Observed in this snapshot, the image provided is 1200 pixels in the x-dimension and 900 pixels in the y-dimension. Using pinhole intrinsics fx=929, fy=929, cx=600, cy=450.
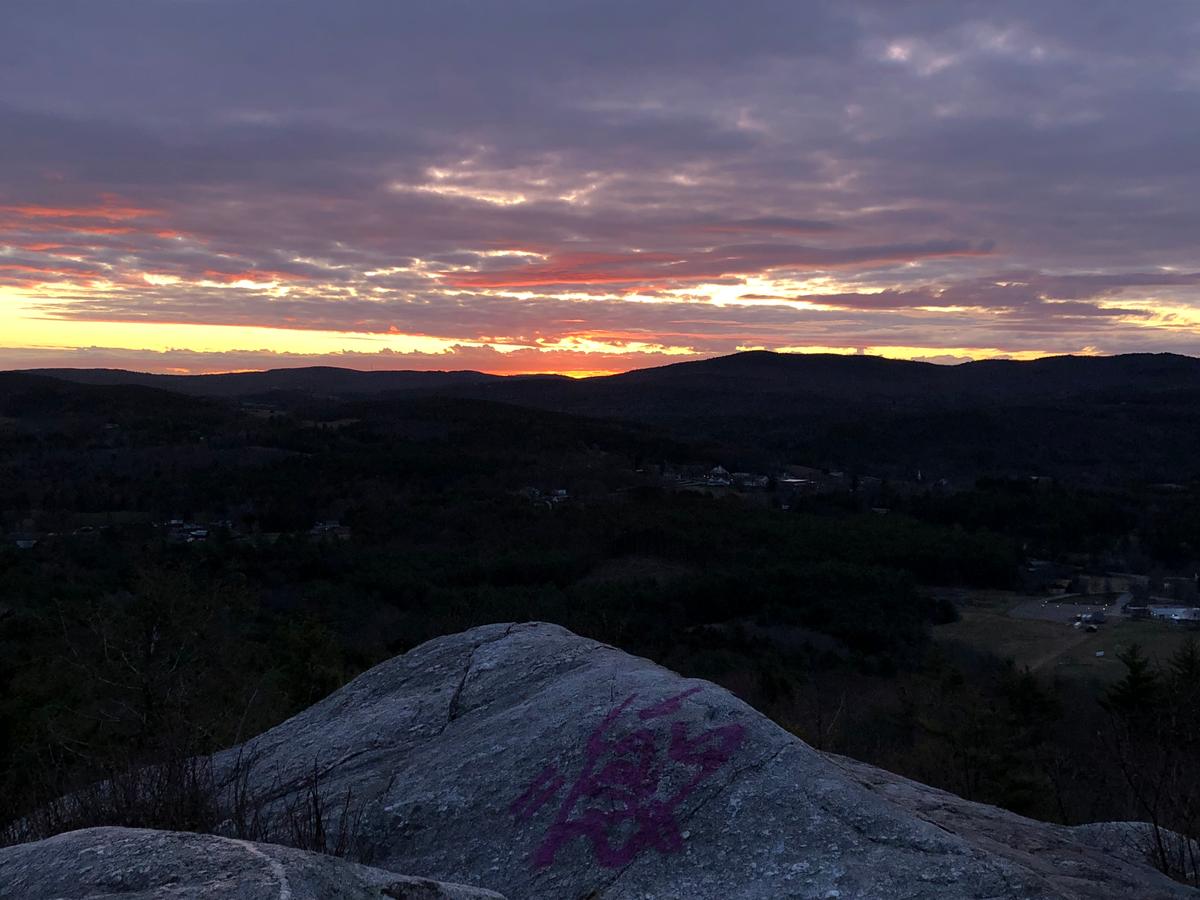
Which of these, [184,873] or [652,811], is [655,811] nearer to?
[652,811]

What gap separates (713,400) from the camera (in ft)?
506

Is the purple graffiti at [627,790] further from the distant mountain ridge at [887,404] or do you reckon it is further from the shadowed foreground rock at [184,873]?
the distant mountain ridge at [887,404]

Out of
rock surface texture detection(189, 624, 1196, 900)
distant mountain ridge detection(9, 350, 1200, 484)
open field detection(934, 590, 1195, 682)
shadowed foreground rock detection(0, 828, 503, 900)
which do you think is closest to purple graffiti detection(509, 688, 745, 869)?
rock surface texture detection(189, 624, 1196, 900)

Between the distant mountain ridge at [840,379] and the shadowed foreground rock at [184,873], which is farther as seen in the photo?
the distant mountain ridge at [840,379]

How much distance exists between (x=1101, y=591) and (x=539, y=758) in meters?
68.0

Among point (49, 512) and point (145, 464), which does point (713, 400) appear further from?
point (49, 512)

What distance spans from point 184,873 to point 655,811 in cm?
304

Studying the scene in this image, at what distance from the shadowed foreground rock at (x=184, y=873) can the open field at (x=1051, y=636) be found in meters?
42.0

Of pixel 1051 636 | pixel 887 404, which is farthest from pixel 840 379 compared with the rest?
pixel 1051 636

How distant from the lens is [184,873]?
154 inches

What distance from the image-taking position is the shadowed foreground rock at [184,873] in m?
3.76

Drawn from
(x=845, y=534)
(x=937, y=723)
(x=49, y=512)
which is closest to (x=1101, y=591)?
(x=845, y=534)

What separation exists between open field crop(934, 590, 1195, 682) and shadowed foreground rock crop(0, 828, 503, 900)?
4200cm

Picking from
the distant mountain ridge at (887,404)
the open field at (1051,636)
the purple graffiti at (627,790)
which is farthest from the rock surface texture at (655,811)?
the distant mountain ridge at (887,404)
